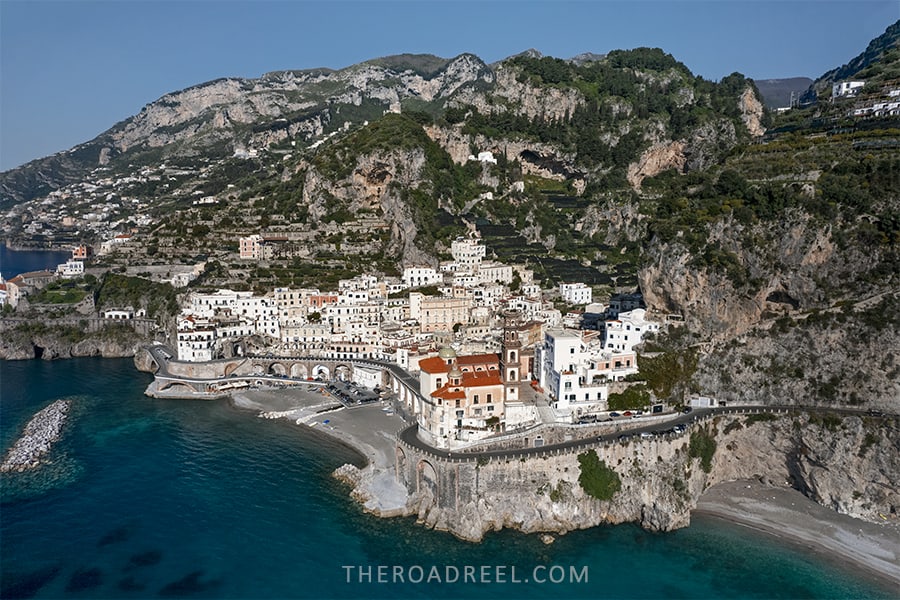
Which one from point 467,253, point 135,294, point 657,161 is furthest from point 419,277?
point 657,161

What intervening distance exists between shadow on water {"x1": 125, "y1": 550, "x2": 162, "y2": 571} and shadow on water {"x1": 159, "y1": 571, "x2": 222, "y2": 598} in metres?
2.28

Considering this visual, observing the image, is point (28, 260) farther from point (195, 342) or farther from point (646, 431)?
point (646, 431)

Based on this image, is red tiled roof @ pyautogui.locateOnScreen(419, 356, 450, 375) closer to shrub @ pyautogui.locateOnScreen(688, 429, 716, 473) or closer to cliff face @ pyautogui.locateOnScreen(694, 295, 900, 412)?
shrub @ pyautogui.locateOnScreen(688, 429, 716, 473)

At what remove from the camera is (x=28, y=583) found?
2988cm

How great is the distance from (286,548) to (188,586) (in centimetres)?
473

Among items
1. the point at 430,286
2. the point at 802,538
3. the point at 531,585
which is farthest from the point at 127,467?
the point at 802,538

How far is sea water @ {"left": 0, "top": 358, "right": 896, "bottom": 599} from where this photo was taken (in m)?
30.0

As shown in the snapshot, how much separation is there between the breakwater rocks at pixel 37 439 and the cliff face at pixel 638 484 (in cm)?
2169

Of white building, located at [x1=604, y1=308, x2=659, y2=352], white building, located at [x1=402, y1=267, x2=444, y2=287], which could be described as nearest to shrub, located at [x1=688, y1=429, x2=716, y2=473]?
white building, located at [x1=604, y1=308, x2=659, y2=352]

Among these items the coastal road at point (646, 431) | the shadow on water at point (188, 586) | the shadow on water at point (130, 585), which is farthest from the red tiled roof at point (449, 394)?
the shadow on water at point (130, 585)

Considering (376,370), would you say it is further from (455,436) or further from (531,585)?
(531,585)

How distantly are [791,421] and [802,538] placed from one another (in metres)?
6.78

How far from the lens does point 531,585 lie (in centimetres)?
3028

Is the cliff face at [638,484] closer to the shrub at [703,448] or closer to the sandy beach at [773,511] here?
the shrub at [703,448]
